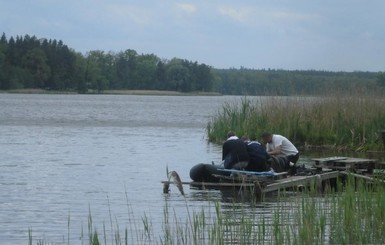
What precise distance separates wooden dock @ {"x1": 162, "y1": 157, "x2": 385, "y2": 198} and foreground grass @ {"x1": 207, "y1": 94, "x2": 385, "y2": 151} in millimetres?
8770

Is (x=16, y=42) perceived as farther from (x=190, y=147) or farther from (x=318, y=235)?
(x=318, y=235)

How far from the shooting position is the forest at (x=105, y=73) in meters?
130

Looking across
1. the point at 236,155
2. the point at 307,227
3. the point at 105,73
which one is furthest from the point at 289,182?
the point at 105,73

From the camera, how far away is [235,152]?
21.1 meters

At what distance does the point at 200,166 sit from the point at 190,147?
14.4 metres

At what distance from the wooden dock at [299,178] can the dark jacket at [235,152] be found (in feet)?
1.92

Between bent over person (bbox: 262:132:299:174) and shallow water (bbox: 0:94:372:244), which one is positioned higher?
bent over person (bbox: 262:132:299:174)

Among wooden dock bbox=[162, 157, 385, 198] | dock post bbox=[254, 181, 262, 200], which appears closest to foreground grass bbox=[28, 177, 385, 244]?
wooden dock bbox=[162, 157, 385, 198]

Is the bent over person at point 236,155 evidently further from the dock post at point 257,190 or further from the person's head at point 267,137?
the dock post at point 257,190

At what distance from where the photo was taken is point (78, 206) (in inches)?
739

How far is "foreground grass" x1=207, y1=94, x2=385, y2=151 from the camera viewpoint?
102 feet

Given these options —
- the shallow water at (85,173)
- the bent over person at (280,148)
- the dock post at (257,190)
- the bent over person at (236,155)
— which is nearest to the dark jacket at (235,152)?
the bent over person at (236,155)

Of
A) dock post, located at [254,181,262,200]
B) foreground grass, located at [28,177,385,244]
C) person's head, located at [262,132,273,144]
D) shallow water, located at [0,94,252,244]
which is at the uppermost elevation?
person's head, located at [262,132,273,144]

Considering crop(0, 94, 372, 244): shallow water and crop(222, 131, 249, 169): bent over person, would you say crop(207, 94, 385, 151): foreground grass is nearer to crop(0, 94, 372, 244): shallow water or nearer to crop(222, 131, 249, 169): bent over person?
crop(0, 94, 372, 244): shallow water
